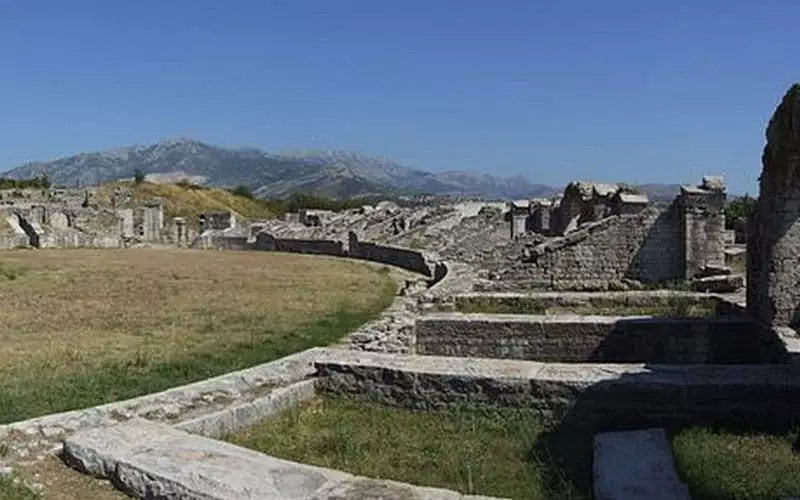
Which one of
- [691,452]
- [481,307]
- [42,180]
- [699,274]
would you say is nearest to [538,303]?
[481,307]

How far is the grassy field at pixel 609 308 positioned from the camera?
44.9ft

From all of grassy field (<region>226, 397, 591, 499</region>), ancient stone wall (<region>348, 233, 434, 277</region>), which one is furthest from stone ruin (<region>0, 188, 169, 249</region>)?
grassy field (<region>226, 397, 591, 499</region>)

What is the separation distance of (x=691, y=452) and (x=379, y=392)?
2979mm

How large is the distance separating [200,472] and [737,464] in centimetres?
376

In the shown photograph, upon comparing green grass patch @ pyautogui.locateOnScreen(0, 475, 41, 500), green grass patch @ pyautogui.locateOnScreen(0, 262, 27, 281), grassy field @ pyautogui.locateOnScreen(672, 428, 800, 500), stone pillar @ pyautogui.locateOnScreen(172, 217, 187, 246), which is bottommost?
grassy field @ pyautogui.locateOnScreen(672, 428, 800, 500)

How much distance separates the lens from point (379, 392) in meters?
8.67

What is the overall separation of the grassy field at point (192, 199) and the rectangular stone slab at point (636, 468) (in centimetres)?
7500

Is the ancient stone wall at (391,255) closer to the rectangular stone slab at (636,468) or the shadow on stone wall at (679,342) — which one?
the shadow on stone wall at (679,342)

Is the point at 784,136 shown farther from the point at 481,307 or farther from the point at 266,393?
the point at 266,393

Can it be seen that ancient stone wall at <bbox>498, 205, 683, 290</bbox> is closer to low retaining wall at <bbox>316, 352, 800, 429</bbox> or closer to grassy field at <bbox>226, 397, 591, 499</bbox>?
low retaining wall at <bbox>316, 352, 800, 429</bbox>

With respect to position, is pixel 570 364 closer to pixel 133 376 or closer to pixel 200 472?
pixel 200 472

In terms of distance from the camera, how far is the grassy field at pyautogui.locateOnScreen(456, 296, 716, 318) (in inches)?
538

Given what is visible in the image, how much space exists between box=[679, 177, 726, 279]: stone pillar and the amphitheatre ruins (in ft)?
0.09

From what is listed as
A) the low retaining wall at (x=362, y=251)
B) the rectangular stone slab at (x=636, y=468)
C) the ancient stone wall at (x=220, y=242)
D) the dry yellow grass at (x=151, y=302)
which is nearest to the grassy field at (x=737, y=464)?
the rectangular stone slab at (x=636, y=468)
